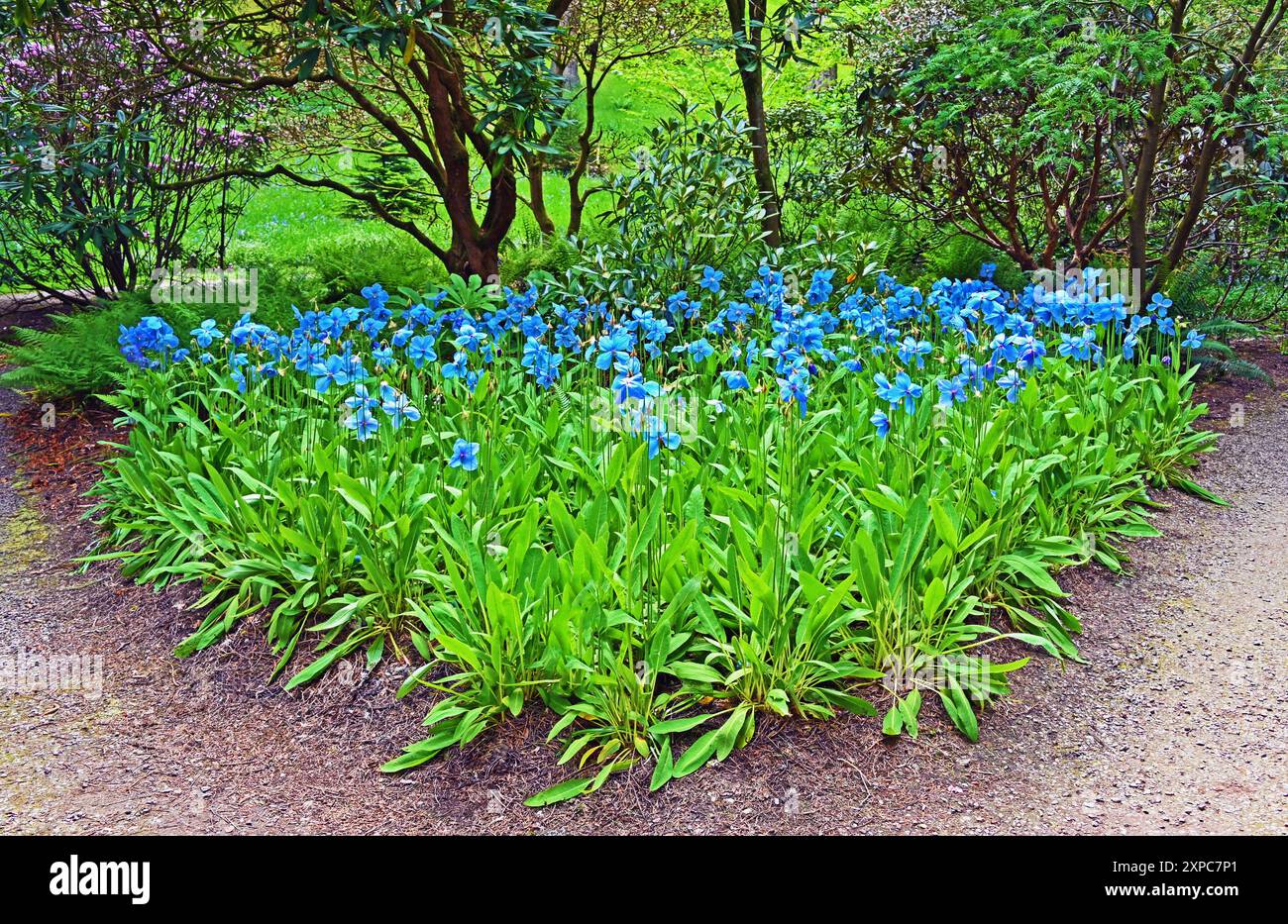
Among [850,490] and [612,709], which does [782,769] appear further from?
[850,490]

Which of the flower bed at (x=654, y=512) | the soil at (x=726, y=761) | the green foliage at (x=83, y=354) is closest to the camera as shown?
the soil at (x=726, y=761)

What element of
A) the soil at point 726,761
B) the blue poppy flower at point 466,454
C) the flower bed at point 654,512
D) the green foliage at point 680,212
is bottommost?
the soil at point 726,761

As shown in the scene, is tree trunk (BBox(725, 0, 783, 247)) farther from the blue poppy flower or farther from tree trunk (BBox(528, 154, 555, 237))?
the blue poppy flower

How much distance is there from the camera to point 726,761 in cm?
262

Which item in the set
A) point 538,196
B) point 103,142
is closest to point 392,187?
point 538,196

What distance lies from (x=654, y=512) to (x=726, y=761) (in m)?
0.74

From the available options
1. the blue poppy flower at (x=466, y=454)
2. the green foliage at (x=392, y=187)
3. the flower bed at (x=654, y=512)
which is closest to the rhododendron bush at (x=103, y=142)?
the green foliage at (x=392, y=187)

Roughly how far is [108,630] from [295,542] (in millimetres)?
872

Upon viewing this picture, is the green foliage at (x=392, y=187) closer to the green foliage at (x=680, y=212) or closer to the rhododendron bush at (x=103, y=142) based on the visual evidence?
the rhododendron bush at (x=103, y=142)

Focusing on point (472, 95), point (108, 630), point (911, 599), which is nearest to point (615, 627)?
point (911, 599)

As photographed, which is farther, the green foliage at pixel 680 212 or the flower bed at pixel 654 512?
the green foliage at pixel 680 212

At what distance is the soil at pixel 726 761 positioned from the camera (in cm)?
254

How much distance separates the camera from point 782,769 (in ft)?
8.55

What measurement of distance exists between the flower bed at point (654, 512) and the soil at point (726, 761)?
9 cm
